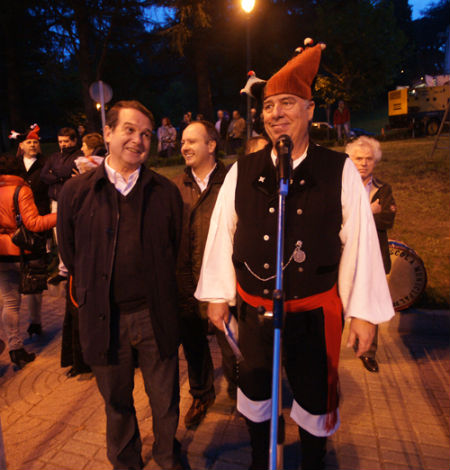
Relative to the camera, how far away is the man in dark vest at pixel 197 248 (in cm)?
317

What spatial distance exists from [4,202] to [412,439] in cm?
420

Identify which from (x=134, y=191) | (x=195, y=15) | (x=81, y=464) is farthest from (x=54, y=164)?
(x=195, y=15)

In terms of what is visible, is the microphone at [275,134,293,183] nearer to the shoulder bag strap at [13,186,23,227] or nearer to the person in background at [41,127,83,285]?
the shoulder bag strap at [13,186,23,227]

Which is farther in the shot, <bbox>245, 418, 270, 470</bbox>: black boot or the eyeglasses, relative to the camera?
<bbox>245, 418, 270, 470</bbox>: black boot

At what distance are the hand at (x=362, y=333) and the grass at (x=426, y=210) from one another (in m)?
3.24

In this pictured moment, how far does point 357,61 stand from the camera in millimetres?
27906

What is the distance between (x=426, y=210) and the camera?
7.55 m

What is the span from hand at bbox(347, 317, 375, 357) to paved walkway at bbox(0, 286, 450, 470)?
123 centimetres

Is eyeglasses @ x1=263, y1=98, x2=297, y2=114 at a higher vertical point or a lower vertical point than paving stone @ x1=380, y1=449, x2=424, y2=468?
higher

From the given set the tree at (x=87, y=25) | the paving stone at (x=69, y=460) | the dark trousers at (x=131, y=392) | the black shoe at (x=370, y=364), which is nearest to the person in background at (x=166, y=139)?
the tree at (x=87, y=25)

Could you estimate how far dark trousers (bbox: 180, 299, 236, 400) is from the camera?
3297 millimetres

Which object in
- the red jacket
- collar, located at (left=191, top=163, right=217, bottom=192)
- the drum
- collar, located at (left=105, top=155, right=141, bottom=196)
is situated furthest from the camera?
the drum

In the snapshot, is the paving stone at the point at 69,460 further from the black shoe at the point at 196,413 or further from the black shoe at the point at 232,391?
the black shoe at the point at 232,391

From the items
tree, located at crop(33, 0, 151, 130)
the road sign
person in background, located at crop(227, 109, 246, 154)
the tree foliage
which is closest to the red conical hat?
the road sign
